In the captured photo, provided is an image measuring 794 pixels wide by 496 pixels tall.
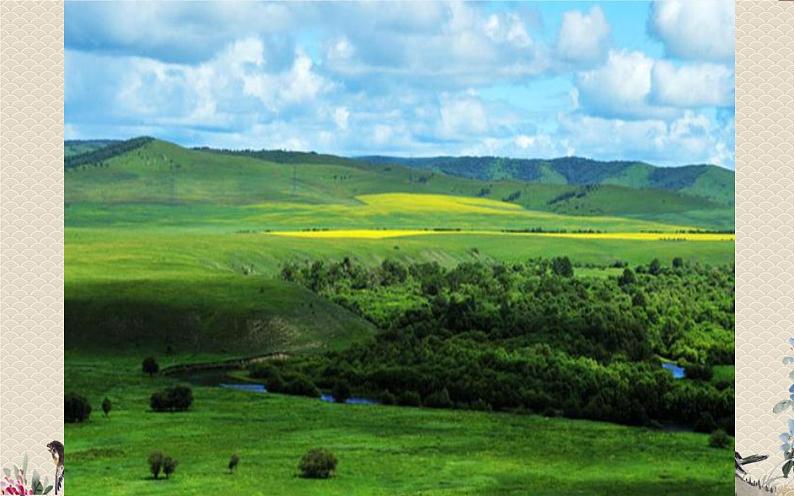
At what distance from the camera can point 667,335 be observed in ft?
52.5

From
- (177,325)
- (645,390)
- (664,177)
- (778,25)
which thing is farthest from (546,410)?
(664,177)

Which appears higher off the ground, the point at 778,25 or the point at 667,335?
the point at 778,25

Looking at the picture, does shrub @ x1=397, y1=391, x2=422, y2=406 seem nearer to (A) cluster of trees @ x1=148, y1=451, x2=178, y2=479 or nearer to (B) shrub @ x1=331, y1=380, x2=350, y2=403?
(B) shrub @ x1=331, y1=380, x2=350, y2=403

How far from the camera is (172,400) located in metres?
13.8

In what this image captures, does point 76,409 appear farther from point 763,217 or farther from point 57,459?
point 763,217

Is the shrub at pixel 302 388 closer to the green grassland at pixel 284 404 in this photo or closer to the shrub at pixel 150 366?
the green grassland at pixel 284 404

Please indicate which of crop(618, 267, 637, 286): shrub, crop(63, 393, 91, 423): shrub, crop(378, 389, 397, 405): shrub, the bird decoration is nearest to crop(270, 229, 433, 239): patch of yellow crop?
crop(618, 267, 637, 286): shrub

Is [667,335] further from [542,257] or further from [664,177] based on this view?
[664,177]

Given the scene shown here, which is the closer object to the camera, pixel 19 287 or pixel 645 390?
pixel 19 287

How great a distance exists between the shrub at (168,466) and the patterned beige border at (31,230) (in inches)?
98.3

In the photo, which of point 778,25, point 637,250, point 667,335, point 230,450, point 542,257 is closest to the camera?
point 778,25

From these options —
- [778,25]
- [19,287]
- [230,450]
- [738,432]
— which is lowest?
[230,450]

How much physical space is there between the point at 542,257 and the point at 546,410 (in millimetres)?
3747

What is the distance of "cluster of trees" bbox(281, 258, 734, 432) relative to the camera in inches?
559
